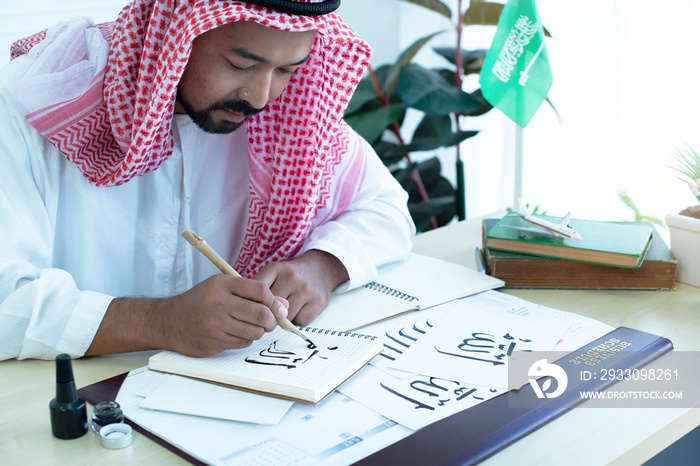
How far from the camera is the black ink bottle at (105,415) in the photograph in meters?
0.85

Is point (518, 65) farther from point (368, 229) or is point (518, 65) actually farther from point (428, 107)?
point (428, 107)

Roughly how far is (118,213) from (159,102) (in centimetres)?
34

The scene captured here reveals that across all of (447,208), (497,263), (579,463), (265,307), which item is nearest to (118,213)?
(265,307)

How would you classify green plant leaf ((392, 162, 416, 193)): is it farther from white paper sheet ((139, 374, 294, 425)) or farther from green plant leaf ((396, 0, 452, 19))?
white paper sheet ((139, 374, 294, 425))

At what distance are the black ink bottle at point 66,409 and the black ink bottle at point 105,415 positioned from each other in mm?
15

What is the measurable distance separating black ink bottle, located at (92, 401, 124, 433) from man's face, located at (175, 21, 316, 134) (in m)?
0.64

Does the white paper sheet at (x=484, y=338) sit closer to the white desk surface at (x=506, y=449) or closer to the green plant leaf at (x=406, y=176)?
the white desk surface at (x=506, y=449)

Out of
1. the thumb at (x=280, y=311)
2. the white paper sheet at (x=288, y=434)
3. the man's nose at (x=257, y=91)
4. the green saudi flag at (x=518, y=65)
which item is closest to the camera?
the white paper sheet at (x=288, y=434)

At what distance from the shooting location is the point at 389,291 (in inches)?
51.9

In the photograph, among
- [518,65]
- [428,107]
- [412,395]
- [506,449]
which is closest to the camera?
[506,449]

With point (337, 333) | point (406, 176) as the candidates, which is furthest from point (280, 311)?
point (406, 176)

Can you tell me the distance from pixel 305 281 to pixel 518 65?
771 mm

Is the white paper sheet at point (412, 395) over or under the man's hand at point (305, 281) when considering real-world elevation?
under

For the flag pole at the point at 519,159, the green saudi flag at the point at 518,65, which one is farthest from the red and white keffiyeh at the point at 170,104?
the flag pole at the point at 519,159
